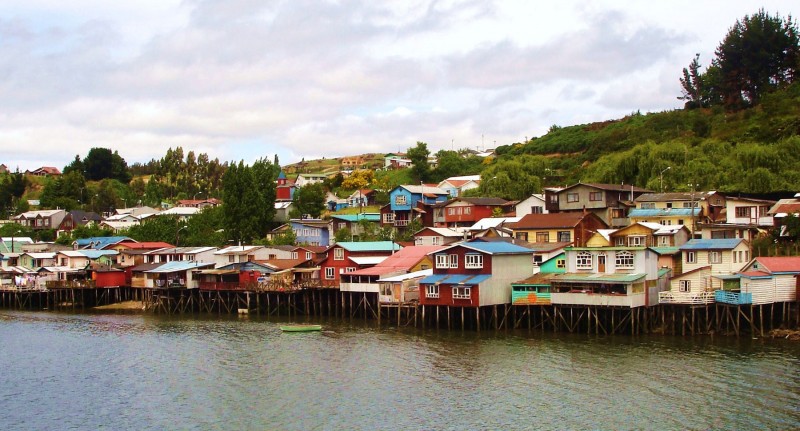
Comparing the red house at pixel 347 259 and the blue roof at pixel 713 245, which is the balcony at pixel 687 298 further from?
the red house at pixel 347 259

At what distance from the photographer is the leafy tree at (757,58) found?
101062 mm

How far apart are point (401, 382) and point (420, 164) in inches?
3240

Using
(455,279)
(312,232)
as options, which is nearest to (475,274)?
(455,279)

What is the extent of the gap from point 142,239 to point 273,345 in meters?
57.9

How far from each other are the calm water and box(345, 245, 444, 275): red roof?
8.01m

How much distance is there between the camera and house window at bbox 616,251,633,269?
50.8 m

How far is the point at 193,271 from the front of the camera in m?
76.5

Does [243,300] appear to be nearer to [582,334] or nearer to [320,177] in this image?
[582,334]

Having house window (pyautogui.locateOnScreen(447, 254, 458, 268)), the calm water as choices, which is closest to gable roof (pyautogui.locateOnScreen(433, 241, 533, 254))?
house window (pyautogui.locateOnScreen(447, 254, 458, 268))

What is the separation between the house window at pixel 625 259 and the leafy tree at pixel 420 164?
7073cm

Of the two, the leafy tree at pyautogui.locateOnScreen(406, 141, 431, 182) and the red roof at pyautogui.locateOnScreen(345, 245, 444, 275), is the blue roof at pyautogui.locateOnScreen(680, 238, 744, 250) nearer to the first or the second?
the red roof at pyautogui.locateOnScreen(345, 245, 444, 275)

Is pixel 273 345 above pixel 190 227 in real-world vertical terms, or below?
below

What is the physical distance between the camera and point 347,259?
68375 millimetres

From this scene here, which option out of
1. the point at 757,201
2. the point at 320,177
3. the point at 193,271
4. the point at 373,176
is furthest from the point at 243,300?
the point at 320,177
